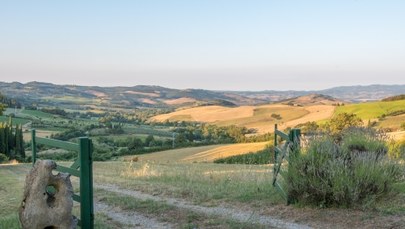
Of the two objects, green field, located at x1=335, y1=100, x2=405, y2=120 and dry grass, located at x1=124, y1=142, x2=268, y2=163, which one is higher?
green field, located at x1=335, y1=100, x2=405, y2=120

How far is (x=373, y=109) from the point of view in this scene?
72.3 meters

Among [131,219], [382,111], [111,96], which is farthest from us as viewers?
[111,96]

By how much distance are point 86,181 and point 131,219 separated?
2238 mm

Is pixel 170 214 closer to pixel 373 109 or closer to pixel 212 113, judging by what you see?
pixel 373 109

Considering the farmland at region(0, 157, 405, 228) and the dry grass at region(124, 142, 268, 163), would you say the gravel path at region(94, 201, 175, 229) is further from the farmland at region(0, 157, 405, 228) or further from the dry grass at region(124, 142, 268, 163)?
the dry grass at region(124, 142, 268, 163)

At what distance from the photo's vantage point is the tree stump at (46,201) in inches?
263

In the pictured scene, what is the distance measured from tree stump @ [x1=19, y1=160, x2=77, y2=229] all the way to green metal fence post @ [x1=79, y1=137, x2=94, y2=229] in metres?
0.29

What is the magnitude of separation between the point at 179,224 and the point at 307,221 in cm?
239

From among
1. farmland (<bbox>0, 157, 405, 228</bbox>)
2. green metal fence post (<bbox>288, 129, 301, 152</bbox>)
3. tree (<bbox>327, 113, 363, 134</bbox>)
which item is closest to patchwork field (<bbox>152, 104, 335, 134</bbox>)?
tree (<bbox>327, 113, 363, 134</bbox>)

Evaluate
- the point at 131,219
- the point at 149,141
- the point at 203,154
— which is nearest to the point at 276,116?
the point at 149,141

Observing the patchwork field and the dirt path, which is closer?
the dirt path

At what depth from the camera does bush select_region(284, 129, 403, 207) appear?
880 cm

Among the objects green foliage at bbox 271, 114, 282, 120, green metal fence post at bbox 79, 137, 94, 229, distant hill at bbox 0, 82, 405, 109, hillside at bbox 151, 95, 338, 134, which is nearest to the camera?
green metal fence post at bbox 79, 137, 94, 229

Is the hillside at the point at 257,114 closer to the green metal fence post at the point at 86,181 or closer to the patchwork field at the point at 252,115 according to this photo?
the patchwork field at the point at 252,115
